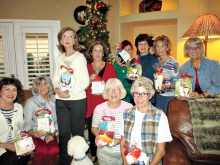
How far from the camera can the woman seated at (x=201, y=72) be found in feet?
6.94

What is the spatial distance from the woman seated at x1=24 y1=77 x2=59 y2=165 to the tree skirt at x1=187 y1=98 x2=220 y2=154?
1661 mm

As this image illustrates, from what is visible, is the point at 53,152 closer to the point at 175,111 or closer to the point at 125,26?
the point at 175,111

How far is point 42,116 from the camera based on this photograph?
6.79ft

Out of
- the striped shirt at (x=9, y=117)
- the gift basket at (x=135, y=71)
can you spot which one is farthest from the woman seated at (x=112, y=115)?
the striped shirt at (x=9, y=117)

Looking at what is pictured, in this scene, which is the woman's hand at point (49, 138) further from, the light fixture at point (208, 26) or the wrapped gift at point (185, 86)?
the light fixture at point (208, 26)

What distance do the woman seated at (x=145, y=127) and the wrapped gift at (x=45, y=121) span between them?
0.96m

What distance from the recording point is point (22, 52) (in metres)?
5.05

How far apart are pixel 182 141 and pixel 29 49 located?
4.76m

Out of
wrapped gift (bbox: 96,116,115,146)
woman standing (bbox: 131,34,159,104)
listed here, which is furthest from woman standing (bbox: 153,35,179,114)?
wrapped gift (bbox: 96,116,115,146)

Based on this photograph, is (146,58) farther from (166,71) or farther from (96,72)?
(96,72)

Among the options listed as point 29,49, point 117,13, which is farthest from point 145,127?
point 29,49

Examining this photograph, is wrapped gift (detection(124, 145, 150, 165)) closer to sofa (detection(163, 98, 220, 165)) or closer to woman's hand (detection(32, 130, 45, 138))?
sofa (detection(163, 98, 220, 165))

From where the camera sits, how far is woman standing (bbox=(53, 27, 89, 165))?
204cm

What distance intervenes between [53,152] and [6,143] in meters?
0.53
